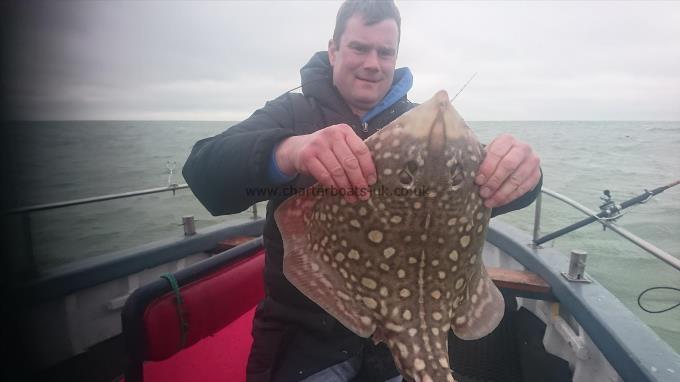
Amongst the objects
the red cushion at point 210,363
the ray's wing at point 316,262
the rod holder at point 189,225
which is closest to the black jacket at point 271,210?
the ray's wing at point 316,262

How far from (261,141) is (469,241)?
1203mm

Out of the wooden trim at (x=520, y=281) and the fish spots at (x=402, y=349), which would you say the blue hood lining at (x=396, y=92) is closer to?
the fish spots at (x=402, y=349)

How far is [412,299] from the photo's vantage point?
65.1 inches

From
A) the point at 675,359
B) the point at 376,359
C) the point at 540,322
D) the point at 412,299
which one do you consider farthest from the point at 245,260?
the point at 540,322

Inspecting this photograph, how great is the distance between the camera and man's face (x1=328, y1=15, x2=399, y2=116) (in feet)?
8.56

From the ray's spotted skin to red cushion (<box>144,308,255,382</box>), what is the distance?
214 cm

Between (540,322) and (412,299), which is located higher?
(412,299)

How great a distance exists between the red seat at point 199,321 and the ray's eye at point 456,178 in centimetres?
223

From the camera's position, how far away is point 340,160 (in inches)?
59.4

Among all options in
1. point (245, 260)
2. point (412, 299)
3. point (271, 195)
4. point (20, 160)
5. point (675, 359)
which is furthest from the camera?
point (245, 260)

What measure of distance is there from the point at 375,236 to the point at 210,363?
2.78m

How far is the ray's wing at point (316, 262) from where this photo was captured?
170 centimetres

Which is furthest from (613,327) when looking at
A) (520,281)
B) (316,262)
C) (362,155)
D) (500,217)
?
(500,217)

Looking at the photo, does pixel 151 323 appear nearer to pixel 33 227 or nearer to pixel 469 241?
pixel 469 241
